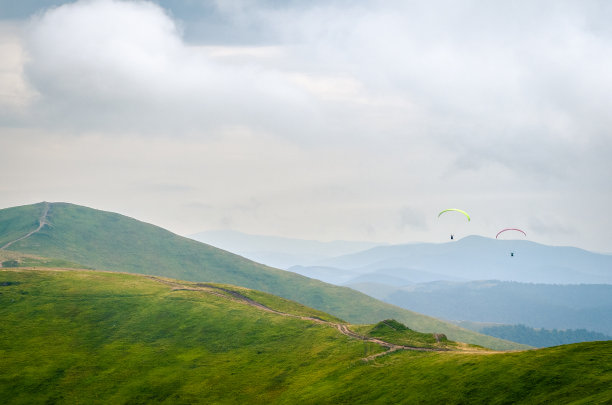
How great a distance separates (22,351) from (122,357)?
2401 cm

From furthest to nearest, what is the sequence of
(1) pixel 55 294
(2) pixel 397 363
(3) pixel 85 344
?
(1) pixel 55 294 → (3) pixel 85 344 → (2) pixel 397 363

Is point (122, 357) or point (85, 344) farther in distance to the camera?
point (85, 344)

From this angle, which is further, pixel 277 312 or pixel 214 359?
pixel 277 312

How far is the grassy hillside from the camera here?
57.0m

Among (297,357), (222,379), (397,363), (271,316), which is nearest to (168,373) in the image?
(222,379)

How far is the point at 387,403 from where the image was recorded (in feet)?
206

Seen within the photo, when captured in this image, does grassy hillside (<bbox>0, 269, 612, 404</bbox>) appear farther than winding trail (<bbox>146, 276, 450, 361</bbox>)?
No

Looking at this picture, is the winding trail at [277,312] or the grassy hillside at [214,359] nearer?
the grassy hillside at [214,359]

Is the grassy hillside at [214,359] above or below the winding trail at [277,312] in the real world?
below

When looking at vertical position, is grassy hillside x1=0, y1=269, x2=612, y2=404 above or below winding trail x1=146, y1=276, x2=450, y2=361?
below

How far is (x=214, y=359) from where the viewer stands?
10219 cm

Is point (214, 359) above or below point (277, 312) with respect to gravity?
below

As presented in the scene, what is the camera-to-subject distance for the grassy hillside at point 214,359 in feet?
187

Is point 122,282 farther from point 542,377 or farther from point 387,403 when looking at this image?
point 542,377
